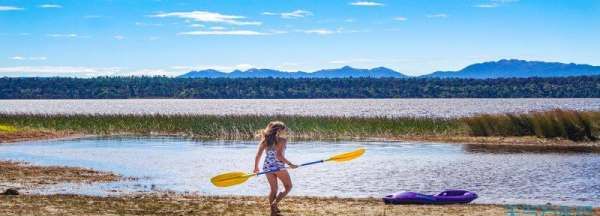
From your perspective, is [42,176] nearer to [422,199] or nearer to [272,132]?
[272,132]

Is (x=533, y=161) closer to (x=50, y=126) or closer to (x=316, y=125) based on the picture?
(x=316, y=125)

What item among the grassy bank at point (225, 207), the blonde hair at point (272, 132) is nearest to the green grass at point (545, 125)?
the grassy bank at point (225, 207)

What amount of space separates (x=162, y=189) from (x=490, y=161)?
12.6m

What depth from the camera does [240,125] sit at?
47.4 m

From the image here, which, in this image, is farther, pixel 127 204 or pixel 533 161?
pixel 533 161

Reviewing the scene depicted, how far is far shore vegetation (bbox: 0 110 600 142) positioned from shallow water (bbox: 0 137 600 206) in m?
4.42

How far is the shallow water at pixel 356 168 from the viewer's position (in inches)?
793

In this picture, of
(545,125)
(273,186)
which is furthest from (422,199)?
(545,125)

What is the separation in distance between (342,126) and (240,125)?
556 centimetres

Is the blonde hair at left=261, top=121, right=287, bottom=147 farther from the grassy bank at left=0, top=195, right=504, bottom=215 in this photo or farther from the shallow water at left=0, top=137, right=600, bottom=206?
the shallow water at left=0, top=137, right=600, bottom=206

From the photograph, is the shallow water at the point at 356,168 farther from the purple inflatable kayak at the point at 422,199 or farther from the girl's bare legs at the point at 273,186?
the girl's bare legs at the point at 273,186

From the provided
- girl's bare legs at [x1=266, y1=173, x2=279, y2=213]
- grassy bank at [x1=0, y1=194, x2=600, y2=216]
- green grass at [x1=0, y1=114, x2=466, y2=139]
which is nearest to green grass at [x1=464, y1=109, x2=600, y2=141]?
green grass at [x1=0, y1=114, x2=466, y2=139]

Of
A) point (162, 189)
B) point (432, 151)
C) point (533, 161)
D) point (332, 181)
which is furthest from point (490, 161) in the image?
point (162, 189)

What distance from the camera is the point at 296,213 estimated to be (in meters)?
15.4
